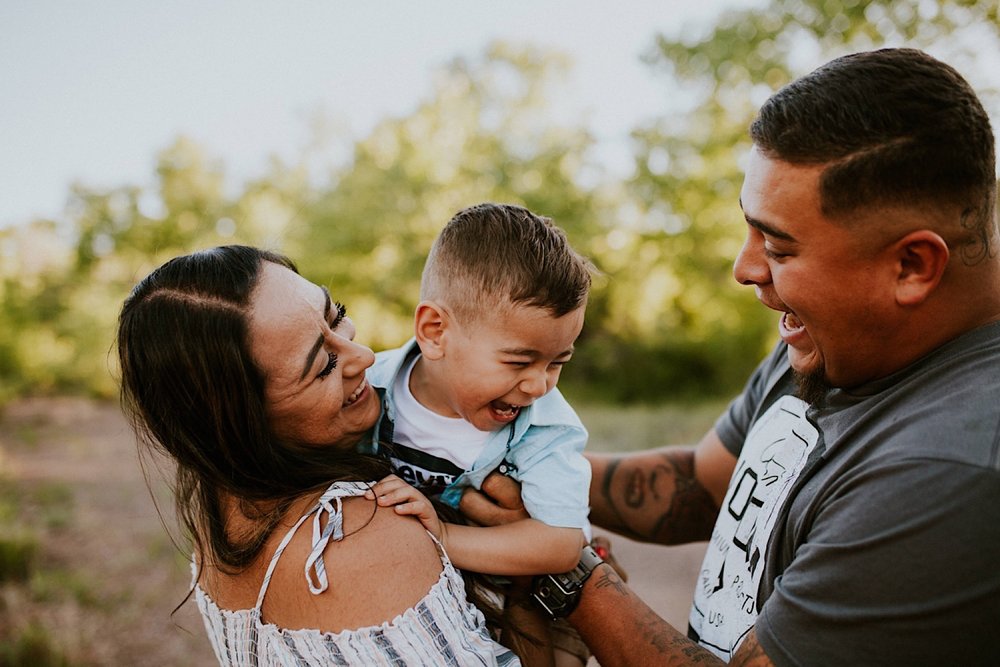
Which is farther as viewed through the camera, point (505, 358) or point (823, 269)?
point (505, 358)

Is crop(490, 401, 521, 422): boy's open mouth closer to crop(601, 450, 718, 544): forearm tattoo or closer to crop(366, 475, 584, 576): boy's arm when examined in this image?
crop(366, 475, 584, 576): boy's arm

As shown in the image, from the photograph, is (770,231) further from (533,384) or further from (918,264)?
(533,384)

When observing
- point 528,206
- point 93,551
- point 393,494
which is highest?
point 393,494

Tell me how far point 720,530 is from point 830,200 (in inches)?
40.3

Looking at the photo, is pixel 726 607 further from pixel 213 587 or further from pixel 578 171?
pixel 578 171

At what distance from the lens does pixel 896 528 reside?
1352 millimetres

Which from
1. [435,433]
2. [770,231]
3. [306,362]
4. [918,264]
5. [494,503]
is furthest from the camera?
[435,433]

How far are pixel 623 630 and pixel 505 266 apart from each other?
104 centimetres

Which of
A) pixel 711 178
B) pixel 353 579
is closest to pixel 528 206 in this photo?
pixel 711 178

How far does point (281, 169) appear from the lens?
19.0 m

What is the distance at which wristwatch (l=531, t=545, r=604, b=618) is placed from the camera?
81.4 inches

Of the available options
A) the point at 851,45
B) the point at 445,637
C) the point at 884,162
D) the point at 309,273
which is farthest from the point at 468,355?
the point at 309,273

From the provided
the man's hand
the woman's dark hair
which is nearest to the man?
the man's hand

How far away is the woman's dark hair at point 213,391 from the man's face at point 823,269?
1.21m
